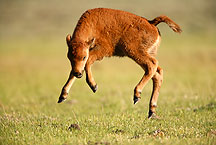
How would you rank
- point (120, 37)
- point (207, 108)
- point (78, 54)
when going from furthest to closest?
point (207, 108) < point (120, 37) < point (78, 54)

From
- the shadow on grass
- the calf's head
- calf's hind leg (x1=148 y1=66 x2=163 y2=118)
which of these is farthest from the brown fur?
the shadow on grass

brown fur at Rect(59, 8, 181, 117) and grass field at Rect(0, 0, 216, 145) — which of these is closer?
grass field at Rect(0, 0, 216, 145)

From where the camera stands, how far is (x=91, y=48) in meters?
7.46

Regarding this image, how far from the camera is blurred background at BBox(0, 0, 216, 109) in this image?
682 inches

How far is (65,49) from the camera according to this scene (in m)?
40.1

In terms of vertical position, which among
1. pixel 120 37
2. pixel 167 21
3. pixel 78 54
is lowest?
pixel 78 54

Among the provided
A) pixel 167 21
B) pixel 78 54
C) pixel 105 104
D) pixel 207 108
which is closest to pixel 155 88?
pixel 207 108

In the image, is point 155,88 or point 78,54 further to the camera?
point 155,88

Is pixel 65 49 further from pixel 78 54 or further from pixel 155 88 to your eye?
pixel 78 54

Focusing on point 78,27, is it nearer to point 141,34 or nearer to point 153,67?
point 141,34

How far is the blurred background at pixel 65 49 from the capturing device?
17316 mm

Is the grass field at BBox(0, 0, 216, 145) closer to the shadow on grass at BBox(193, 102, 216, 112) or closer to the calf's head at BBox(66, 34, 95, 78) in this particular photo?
the shadow on grass at BBox(193, 102, 216, 112)

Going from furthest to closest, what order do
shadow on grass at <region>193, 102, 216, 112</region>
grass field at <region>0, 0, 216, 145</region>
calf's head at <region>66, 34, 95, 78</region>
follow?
shadow on grass at <region>193, 102, 216, 112</region>, calf's head at <region>66, 34, 95, 78</region>, grass field at <region>0, 0, 216, 145</region>

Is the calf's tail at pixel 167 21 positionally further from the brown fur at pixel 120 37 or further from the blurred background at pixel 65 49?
the blurred background at pixel 65 49
